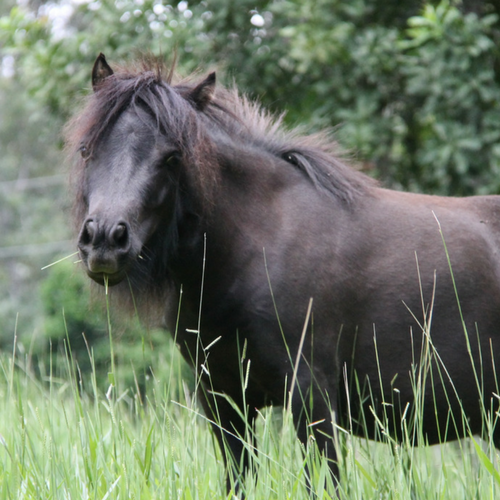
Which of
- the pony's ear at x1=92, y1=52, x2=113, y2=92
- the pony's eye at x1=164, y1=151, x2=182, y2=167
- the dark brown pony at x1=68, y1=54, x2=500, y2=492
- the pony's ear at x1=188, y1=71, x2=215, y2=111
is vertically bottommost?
the dark brown pony at x1=68, y1=54, x2=500, y2=492

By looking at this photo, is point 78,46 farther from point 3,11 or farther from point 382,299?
point 3,11

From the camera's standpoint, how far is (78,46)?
20.8 feet

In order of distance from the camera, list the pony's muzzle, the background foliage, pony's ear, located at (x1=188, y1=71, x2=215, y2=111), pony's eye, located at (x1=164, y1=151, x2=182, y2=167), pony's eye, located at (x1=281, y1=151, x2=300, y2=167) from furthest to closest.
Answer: the background foliage < pony's eye, located at (x1=281, y1=151, x2=300, y2=167) < pony's ear, located at (x1=188, y1=71, x2=215, y2=111) < pony's eye, located at (x1=164, y1=151, x2=182, y2=167) < the pony's muzzle

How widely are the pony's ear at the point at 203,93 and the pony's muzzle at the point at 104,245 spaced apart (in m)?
0.84

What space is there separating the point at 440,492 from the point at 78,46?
5.38 metres

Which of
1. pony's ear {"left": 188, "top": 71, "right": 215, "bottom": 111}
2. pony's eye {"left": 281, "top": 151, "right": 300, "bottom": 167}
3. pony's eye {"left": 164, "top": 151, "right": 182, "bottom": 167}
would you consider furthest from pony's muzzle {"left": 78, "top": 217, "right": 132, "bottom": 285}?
pony's eye {"left": 281, "top": 151, "right": 300, "bottom": 167}

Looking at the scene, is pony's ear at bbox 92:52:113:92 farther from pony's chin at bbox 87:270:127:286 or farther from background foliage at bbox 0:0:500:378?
background foliage at bbox 0:0:500:378

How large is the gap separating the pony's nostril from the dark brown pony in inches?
1.8

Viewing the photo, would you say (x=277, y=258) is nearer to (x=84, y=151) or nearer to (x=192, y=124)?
(x=192, y=124)

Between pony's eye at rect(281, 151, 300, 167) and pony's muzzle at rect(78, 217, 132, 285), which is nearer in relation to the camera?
pony's muzzle at rect(78, 217, 132, 285)

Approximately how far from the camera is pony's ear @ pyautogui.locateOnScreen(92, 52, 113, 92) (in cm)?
312

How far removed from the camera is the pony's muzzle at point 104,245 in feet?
8.38

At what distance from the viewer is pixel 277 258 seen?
304 centimetres

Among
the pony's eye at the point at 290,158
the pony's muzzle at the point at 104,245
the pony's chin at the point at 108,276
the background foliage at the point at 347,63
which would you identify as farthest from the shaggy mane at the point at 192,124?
the background foliage at the point at 347,63
